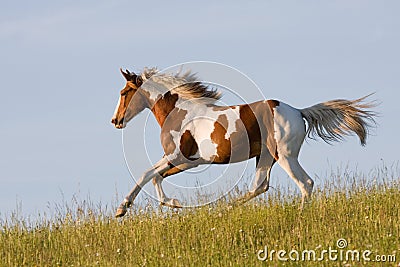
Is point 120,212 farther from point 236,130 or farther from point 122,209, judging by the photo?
point 236,130

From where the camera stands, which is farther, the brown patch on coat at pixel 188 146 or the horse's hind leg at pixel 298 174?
the brown patch on coat at pixel 188 146

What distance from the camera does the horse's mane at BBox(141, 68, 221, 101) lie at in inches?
464

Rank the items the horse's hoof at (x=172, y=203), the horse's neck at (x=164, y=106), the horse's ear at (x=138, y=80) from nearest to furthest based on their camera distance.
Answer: the horse's hoof at (x=172, y=203)
the horse's neck at (x=164, y=106)
the horse's ear at (x=138, y=80)

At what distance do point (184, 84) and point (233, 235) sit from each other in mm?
3377

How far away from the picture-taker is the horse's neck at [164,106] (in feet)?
38.7

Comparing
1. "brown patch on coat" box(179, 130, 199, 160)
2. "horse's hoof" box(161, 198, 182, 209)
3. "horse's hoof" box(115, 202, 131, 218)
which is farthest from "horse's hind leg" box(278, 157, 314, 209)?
"horse's hoof" box(115, 202, 131, 218)

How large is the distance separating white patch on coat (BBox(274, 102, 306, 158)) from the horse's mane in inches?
50.2

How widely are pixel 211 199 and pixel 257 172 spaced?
88cm

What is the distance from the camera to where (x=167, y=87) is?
469 inches

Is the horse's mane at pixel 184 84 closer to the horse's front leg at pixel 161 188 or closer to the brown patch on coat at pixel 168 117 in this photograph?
the brown patch on coat at pixel 168 117

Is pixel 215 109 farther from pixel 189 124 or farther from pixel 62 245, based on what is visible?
pixel 62 245
